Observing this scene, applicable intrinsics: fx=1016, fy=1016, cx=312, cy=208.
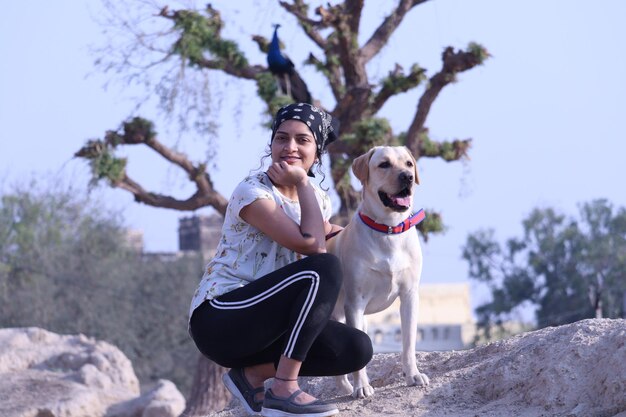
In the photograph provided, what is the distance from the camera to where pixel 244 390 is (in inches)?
181

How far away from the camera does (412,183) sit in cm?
489

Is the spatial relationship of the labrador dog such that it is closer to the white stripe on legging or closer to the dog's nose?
the dog's nose

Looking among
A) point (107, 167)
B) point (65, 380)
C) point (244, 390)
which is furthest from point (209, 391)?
point (244, 390)

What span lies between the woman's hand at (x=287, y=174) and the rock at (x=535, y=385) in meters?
1.09

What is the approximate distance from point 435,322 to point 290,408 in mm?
28537

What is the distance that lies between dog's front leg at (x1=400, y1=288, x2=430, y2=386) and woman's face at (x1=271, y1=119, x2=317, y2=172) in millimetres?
840

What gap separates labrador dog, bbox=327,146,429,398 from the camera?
4.85 m

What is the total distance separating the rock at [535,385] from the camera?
14.2 feet

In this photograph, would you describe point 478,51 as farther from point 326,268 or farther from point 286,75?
point 326,268

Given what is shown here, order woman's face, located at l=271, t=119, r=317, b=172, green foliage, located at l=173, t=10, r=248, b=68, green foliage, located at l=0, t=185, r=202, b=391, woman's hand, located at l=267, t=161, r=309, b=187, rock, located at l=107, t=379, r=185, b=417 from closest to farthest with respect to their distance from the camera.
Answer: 1. woman's hand, located at l=267, t=161, r=309, b=187
2. woman's face, located at l=271, t=119, r=317, b=172
3. rock, located at l=107, t=379, r=185, b=417
4. green foliage, located at l=173, t=10, r=248, b=68
5. green foliage, located at l=0, t=185, r=202, b=391

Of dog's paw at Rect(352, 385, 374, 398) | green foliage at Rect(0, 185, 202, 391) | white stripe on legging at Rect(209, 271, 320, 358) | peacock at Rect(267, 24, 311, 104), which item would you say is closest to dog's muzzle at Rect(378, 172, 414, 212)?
white stripe on legging at Rect(209, 271, 320, 358)

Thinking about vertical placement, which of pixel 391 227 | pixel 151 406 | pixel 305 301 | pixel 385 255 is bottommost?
pixel 151 406

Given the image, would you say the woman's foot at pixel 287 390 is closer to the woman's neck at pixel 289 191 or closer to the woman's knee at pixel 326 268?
the woman's knee at pixel 326 268

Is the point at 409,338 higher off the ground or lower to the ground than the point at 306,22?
lower
